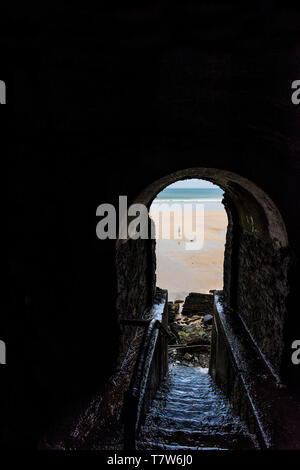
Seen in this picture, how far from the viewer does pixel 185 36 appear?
9.23 ft

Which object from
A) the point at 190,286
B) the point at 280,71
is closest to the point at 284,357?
the point at 280,71

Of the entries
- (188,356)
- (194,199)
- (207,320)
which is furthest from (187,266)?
(194,199)

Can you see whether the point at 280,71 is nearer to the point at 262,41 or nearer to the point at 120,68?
the point at 262,41

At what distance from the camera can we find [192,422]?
371cm

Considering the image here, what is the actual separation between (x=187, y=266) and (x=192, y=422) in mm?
10652

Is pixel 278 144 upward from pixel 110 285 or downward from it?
upward

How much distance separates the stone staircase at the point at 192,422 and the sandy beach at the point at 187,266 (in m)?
5.97

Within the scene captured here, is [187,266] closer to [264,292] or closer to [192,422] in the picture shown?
[264,292]

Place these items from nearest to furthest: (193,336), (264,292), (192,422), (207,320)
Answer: (192,422) < (264,292) < (193,336) < (207,320)

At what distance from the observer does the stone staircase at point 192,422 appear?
2953 millimetres

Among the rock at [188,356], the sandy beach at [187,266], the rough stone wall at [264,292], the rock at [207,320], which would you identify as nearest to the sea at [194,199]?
the sandy beach at [187,266]

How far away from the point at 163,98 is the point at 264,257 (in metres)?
2.61

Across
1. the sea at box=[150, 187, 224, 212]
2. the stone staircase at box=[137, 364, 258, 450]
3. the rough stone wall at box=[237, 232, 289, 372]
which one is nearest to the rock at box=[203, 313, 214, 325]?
the stone staircase at box=[137, 364, 258, 450]

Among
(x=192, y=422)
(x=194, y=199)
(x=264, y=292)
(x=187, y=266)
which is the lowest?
(x=192, y=422)
